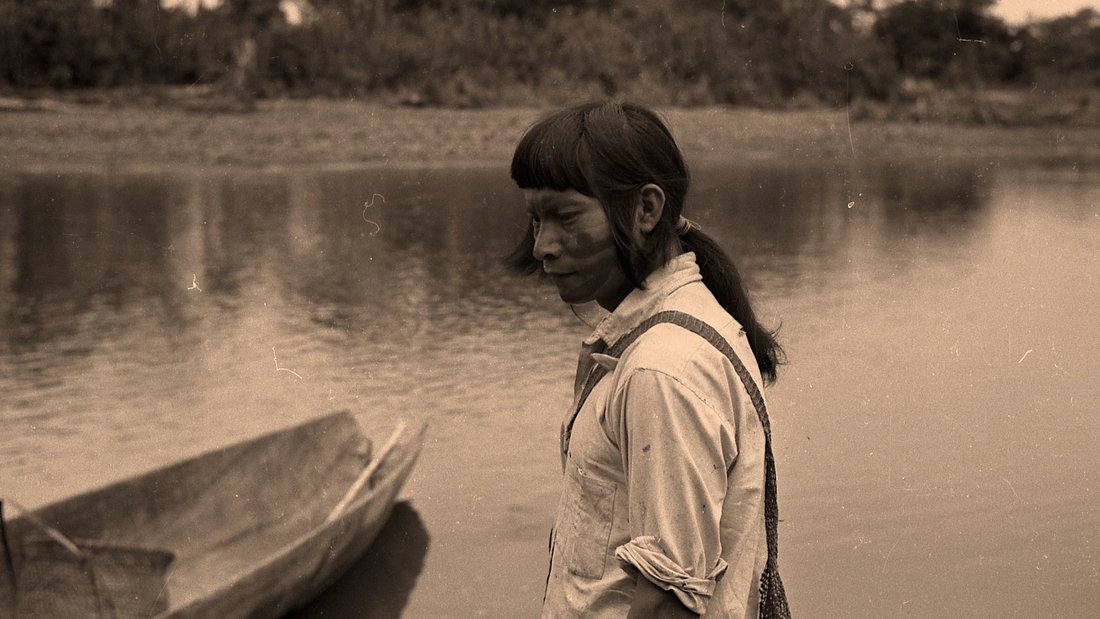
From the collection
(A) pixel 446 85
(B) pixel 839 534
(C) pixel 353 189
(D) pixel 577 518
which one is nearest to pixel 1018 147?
(A) pixel 446 85

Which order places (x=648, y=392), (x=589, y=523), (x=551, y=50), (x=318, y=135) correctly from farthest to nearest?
(x=551, y=50) < (x=318, y=135) < (x=589, y=523) < (x=648, y=392)

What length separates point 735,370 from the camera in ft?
5.23

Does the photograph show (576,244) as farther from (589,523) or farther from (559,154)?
(589,523)

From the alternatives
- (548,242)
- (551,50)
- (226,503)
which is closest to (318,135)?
(551,50)

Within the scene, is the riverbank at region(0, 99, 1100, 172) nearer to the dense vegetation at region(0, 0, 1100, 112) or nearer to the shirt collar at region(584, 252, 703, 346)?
the dense vegetation at region(0, 0, 1100, 112)

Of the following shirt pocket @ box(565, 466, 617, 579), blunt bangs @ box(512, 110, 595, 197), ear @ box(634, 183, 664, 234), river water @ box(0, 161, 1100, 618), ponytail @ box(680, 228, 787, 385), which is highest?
blunt bangs @ box(512, 110, 595, 197)

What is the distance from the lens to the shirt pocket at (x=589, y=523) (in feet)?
5.24

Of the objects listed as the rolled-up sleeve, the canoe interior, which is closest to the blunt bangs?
the rolled-up sleeve

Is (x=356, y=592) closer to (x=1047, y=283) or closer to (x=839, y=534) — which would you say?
(x=839, y=534)

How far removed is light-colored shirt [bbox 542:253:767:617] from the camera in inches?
59.6

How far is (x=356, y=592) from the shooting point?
6.87 m

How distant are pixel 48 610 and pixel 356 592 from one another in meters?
1.92

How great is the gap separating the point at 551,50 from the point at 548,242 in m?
20.0

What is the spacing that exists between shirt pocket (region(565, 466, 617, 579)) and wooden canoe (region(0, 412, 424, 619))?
312 cm
